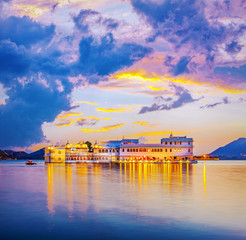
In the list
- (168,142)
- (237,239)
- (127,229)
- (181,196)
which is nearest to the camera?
(237,239)

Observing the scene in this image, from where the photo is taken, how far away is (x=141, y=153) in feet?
411

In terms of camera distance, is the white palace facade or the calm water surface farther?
the white palace facade

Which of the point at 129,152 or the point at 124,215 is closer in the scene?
the point at 124,215

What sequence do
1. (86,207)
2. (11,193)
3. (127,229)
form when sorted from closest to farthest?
(127,229) → (86,207) → (11,193)

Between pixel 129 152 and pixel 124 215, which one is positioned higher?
pixel 124 215

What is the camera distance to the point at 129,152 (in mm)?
126250

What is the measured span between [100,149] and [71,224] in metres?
113

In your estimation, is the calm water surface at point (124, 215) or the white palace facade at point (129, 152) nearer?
the calm water surface at point (124, 215)

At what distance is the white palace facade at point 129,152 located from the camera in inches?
4774

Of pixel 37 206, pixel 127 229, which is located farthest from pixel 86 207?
pixel 127 229

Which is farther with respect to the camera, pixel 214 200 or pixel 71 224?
pixel 214 200

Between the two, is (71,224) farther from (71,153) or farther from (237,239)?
(71,153)

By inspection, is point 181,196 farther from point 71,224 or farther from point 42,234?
point 42,234

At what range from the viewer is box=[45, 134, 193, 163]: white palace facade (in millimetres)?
121250
